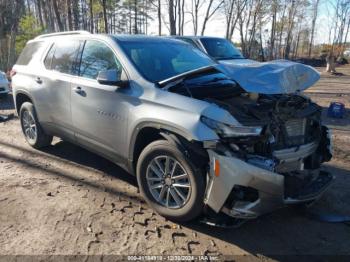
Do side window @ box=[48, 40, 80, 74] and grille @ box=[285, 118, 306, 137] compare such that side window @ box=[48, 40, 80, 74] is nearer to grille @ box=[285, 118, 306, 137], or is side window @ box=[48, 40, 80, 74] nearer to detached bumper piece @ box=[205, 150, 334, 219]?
detached bumper piece @ box=[205, 150, 334, 219]

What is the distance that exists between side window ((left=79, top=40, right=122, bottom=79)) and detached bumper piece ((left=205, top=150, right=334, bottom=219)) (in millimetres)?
1781

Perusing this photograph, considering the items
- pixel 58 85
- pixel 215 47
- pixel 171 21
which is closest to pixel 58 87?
pixel 58 85

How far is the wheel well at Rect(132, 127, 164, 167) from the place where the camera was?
12.0 ft

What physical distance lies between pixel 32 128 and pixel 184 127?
3597mm

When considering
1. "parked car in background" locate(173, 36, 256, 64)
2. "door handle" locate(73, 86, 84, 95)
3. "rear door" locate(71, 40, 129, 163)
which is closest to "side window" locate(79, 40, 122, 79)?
"rear door" locate(71, 40, 129, 163)

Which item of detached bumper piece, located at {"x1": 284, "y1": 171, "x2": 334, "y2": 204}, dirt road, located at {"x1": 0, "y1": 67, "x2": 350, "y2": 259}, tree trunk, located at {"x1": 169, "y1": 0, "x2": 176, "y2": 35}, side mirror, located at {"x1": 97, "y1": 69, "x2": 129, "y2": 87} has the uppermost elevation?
tree trunk, located at {"x1": 169, "y1": 0, "x2": 176, "y2": 35}

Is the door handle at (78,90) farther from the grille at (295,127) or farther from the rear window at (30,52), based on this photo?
the grille at (295,127)

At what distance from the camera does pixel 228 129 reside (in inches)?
122

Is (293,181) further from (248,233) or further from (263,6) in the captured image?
(263,6)

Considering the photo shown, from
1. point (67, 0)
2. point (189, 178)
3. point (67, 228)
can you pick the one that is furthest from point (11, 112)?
point (67, 0)

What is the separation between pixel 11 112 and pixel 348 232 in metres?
8.58

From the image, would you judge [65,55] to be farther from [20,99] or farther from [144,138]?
[144,138]

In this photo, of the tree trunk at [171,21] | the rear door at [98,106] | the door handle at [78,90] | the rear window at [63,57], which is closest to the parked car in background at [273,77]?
the rear door at [98,106]

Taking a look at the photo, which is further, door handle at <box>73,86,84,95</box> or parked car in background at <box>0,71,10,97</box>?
parked car in background at <box>0,71,10,97</box>
